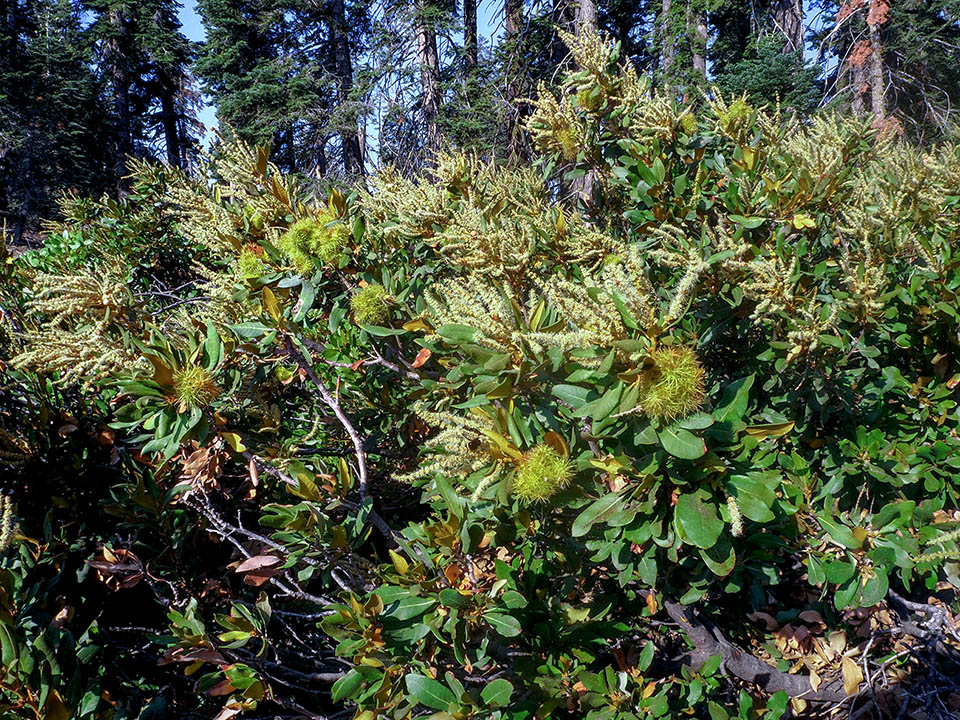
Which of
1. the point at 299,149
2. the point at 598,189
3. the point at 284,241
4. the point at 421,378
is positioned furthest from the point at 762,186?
the point at 299,149

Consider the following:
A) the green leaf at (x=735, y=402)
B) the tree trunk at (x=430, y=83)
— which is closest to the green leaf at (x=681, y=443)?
the green leaf at (x=735, y=402)

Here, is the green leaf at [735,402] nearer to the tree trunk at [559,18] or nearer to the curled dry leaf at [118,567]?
the curled dry leaf at [118,567]

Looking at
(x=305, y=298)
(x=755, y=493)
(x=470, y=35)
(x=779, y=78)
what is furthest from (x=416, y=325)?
(x=779, y=78)

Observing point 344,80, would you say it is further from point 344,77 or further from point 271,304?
point 271,304

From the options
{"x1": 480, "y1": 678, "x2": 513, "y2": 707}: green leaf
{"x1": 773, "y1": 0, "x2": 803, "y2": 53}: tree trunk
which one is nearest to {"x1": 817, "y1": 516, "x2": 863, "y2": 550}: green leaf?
{"x1": 480, "y1": 678, "x2": 513, "y2": 707}: green leaf

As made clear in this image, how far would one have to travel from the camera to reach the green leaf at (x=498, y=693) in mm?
1426

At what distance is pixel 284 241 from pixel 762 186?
1617mm

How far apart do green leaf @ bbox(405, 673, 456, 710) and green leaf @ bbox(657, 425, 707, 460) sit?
0.75 metres

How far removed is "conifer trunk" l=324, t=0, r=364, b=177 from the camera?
12.5m

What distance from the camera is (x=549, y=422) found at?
4.89 ft

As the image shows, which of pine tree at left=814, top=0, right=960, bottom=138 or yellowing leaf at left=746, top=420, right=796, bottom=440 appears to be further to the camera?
pine tree at left=814, top=0, right=960, bottom=138

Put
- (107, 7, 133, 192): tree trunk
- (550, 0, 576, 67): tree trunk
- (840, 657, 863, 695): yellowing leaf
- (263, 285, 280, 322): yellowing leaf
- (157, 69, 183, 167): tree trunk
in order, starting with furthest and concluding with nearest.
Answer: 1. (157, 69, 183, 167): tree trunk
2. (107, 7, 133, 192): tree trunk
3. (550, 0, 576, 67): tree trunk
4. (840, 657, 863, 695): yellowing leaf
5. (263, 285, 280, 322): yellowing leaf

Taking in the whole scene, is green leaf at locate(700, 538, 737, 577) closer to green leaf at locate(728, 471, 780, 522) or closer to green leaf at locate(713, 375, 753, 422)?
green leaf at locate(728, 471, 780, 522)

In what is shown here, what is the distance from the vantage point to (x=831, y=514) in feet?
5.16
